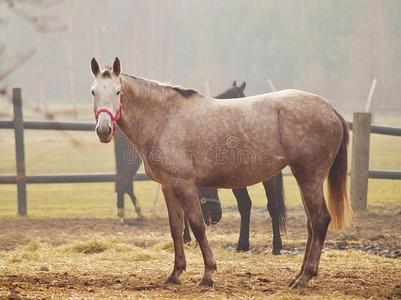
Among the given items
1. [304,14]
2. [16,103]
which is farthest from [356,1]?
[16,103]

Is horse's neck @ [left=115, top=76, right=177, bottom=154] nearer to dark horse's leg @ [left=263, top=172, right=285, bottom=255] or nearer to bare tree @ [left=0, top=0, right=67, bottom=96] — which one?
bare tree @ [left=0, top=0, right=67, bottom=96]

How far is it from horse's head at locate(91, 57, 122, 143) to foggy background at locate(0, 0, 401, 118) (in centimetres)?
2388

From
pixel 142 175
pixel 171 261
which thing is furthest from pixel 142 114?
pixel 142 175

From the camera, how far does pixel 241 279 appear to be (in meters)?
5.75

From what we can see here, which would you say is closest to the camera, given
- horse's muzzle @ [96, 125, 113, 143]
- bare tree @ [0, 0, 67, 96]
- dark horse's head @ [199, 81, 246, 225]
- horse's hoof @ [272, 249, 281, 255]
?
bare tree @ [0, 0, 67, 96]

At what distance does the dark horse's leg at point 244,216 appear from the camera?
777cm

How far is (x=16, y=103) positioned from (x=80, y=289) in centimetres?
205

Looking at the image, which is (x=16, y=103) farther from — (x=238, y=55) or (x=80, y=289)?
(x=238, y=55)

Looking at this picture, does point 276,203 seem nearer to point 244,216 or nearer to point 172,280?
point 244,216

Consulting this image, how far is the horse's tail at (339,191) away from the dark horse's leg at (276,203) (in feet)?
5.89

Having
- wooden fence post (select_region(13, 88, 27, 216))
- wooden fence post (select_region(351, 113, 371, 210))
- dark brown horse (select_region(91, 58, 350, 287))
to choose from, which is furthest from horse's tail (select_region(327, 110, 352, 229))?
wooden fence post (select_region(13, 88, 27, 216))

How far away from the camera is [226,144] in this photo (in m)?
5.65

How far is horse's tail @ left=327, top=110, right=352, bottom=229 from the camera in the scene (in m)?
5.80

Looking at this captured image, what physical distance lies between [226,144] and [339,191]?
1.00 metres
